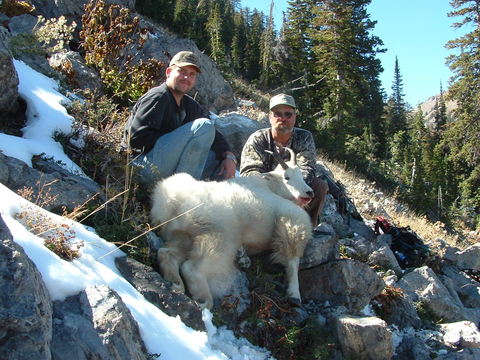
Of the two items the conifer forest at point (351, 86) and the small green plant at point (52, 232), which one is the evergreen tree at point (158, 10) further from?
the small green plant at point (52, 232)

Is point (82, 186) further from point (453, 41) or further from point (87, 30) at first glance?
point (453, 41)

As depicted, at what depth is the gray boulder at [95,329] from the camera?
7.06ft

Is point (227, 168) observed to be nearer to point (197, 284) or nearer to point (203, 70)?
point (197, 284)

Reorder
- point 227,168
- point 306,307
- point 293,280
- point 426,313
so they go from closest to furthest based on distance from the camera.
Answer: point 293,280 < point 306,307 < point 227,168 < point 426,313

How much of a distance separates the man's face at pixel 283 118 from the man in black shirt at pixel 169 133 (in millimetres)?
1365

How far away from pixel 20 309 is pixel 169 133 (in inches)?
123

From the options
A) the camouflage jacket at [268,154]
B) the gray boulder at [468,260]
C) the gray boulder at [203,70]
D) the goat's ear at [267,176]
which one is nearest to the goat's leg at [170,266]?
the goat's ear at [267,176]

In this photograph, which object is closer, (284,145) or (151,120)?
(151,120)

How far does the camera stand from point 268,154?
20.0 feet

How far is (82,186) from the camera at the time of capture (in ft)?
13.2

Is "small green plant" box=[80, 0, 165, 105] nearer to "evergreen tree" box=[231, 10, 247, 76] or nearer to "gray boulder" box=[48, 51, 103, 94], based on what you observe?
"gray boulder" box=[48, 51, 103, 94]

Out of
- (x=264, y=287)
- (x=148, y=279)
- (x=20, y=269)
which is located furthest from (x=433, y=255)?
(x=20, y=269)

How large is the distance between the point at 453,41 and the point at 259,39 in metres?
19.6

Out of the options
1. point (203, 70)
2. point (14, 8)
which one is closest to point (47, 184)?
point (14, 8)
